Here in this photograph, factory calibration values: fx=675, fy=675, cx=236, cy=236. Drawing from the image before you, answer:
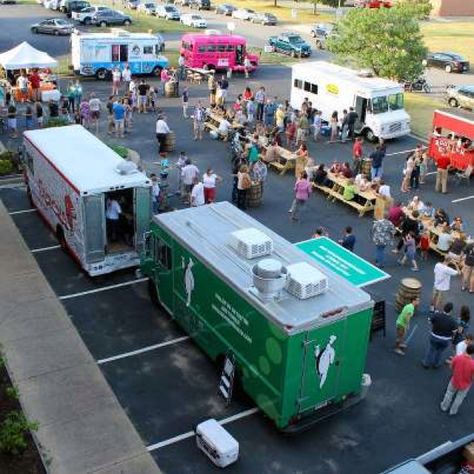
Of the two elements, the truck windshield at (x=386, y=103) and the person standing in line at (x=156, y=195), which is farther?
the truck windshield at (x=386, y=103)

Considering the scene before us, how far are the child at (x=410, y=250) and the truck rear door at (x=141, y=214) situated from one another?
22.8 feet

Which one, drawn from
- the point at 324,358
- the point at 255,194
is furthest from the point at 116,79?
the point at 324,358

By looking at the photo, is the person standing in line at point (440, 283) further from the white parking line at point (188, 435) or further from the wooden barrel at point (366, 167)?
the wooden barrel at point (366, 167)

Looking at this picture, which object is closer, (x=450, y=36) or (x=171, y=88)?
(x=171, y=88)

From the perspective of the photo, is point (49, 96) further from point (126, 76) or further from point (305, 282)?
point (305, 282)

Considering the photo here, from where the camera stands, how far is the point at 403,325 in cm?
1447

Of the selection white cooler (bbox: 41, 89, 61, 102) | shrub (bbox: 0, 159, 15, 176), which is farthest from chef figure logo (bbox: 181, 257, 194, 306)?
white cooler (bbox: 41, 89, 61, 102)

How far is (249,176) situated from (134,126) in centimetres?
1020

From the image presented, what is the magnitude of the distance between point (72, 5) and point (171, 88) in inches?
1124

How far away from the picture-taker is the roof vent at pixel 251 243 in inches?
504

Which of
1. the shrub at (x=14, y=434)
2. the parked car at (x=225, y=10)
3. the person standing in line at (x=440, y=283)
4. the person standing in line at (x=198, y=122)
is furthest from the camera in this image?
the parked car at (x=225, y=10)

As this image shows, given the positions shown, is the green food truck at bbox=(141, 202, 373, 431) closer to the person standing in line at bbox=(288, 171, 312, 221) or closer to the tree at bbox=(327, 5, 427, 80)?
the person standing in line at bbox=(288, 171, 312, 221)

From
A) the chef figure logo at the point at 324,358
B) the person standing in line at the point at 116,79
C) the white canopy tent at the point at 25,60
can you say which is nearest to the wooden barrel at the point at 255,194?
the chef figure logo at the point at 324,358

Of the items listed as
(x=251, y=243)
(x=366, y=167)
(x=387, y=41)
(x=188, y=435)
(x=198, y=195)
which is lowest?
(x=188, y=435)
